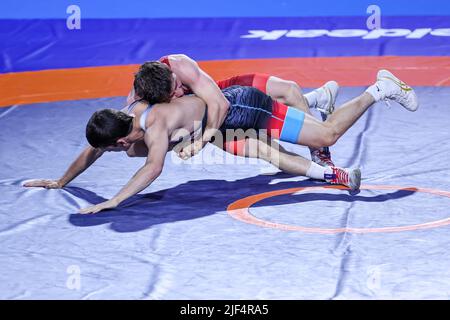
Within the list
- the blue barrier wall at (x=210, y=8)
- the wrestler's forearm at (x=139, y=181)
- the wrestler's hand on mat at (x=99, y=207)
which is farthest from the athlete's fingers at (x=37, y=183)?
the blue barrier wall at (x=210, y=8)

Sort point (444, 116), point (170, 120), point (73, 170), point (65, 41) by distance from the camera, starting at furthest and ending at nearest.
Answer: point (65, 41)
point (444, 116)
point (73, 170)
point (170, 120)

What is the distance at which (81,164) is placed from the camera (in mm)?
5844

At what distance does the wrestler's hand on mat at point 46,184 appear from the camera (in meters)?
→ 5.93

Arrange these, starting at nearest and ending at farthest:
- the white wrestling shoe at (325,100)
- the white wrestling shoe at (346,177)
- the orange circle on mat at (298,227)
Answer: the orange circle on mat at (298,227)
the white wrestling shoe at (346,177)
the white wrestling shoe at (325,100)

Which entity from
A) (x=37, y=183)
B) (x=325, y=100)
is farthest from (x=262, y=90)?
(x=37, y=183)

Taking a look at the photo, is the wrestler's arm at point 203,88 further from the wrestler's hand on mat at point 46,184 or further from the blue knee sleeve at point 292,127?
the wrestler's hand on mat at point 46,184

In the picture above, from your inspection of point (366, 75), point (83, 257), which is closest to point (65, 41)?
point (366, 75)

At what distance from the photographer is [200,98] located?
5.60 metres

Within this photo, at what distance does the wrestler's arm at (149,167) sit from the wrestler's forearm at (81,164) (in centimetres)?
53

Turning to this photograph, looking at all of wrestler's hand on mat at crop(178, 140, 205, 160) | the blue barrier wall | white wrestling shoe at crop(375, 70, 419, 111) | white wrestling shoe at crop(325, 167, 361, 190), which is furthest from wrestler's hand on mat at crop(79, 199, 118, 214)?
the blue barrier wall

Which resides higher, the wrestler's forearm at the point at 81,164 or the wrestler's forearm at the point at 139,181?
the wrestler's forearm at the point at 81,164

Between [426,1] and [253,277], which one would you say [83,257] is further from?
[426,1]

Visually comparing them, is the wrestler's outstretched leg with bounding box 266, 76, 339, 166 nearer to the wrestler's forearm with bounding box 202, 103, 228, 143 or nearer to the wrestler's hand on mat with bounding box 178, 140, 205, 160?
the wrestler's forearm with bounding box 202, 103, 228, 143
